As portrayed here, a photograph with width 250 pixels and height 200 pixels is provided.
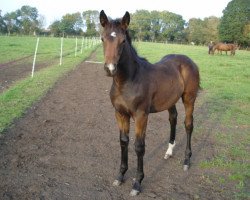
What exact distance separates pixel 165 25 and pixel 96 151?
378 feet

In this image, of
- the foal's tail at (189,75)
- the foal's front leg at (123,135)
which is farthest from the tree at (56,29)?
the foal's front leg at (123,135)

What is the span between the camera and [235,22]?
3231 inches

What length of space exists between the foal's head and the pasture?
1.82 metres

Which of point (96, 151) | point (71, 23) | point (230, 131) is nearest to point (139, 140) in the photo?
point (96, 151)

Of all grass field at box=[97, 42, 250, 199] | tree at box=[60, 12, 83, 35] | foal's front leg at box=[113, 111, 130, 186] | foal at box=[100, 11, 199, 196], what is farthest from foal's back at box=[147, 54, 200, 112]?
tree at box=[60, 12, 83, 35]

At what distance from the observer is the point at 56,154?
553 cm

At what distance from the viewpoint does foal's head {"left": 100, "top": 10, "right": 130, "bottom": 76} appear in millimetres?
3557

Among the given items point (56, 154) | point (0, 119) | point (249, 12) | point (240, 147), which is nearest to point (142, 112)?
point (56, 154)

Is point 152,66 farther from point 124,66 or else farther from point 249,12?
point 249,12

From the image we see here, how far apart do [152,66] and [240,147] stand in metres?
2.87

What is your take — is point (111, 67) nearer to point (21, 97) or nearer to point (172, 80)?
point (172, 80)

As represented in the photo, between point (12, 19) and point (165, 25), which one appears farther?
point (165, 25)

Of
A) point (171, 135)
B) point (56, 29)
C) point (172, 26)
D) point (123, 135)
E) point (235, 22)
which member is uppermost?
point (235, 22)

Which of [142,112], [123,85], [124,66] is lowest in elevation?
[142,112]
